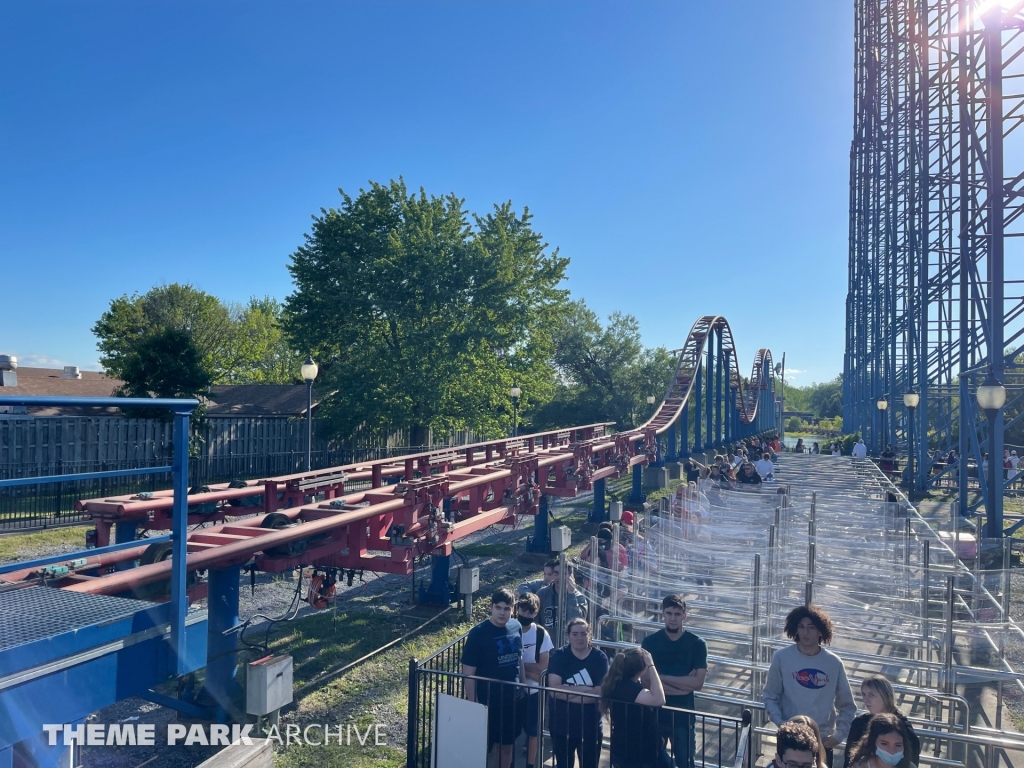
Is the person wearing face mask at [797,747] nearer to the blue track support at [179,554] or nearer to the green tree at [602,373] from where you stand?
the blue track support at [179,554]

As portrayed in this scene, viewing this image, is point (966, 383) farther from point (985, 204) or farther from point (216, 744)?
point (216, 744)

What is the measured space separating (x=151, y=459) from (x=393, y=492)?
62.6ft

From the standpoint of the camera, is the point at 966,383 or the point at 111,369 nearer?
the point at 966,383

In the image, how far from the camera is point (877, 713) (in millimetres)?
3744

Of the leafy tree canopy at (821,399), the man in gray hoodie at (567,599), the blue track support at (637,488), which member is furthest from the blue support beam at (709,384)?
the leafy tree canopy at (821,399)

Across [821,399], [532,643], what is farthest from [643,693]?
[821,399]

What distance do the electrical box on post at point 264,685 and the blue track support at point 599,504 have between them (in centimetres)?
1143

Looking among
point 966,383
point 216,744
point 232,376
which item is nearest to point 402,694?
point 216,744

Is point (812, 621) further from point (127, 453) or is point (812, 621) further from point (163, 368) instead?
point (163, 368)

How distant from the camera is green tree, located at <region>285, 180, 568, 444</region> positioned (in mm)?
24031

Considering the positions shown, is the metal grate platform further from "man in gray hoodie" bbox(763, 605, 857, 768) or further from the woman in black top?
"man in gray hoodie" bbox(763, 605, 857, 768)

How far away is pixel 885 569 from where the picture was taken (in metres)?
9.48

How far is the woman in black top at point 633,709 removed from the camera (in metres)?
4.21

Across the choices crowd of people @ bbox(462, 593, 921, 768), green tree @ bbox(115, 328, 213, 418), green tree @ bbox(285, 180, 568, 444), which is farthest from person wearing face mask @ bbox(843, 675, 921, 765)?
green tree @ bbox(115, 328, 213, 418)
